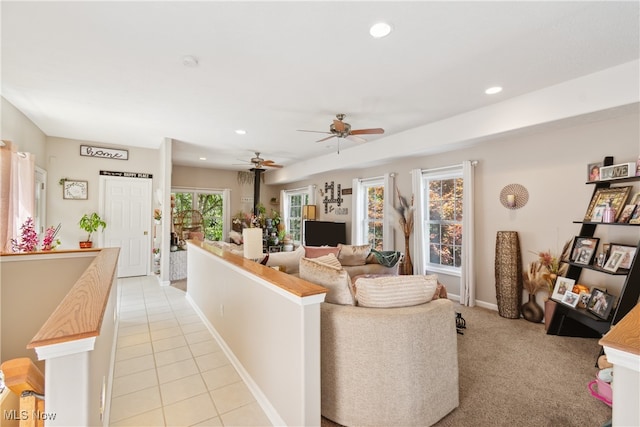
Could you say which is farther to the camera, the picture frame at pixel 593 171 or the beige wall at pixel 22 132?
the beige wall at pixel 22 132

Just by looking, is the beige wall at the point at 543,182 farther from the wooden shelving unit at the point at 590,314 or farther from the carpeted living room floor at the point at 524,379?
the carpeted living room floor at the point at 524,379

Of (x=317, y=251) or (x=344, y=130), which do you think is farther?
(x=317, y=251)

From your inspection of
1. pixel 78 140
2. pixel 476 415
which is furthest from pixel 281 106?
pixel 78 140

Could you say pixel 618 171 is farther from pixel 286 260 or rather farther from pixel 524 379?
pixel 286 260

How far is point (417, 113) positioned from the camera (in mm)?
3885

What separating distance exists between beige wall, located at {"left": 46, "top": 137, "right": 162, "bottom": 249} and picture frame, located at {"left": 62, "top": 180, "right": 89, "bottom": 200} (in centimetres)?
6

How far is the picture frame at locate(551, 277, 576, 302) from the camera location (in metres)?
3.12

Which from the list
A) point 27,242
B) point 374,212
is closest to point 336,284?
point 27,242

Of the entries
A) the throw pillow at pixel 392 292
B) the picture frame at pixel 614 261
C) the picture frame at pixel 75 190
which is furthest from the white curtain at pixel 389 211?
the picture frame at pixel 75 190

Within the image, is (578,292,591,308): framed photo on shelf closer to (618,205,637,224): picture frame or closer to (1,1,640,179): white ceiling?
(618,205,637,224): picture frame

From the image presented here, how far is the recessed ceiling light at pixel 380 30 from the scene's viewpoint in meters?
2.09

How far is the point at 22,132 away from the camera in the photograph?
4.16 m

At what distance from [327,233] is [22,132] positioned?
18.1 feet

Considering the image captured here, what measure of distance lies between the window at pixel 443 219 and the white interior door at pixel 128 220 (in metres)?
5.92
